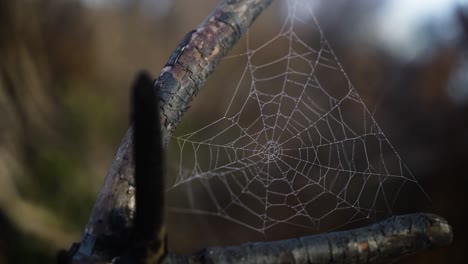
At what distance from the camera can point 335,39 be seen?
4441mm

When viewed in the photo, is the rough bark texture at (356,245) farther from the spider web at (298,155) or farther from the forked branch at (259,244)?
the spider web at (298,155)

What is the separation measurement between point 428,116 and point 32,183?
3.31 m

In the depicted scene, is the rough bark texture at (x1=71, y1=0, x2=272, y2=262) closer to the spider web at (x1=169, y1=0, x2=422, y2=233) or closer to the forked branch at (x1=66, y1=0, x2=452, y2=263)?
the forked branch at (x1=66, y1=0, x2=452, y2=263)

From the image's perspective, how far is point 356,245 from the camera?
0.63 meters

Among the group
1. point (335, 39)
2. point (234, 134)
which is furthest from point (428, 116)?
point (234, 134)

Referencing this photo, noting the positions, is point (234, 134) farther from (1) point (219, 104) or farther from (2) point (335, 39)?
(2) point (335, 39)

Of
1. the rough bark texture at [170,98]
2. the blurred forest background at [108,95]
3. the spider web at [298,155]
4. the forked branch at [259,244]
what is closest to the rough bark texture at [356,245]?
the forked branch at [259,244]

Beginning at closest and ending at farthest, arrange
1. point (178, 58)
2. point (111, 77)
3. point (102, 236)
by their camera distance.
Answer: point (102, 236), point (178, 58), point (111, 77)

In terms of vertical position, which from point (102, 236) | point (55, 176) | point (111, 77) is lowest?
point (102, 236)

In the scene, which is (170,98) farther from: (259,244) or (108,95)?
(108,95)

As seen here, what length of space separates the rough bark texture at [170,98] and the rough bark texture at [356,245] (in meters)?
0.14

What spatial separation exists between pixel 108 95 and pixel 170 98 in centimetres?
405

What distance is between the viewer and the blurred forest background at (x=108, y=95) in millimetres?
3143

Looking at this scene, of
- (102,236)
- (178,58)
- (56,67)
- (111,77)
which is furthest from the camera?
(111,77)
